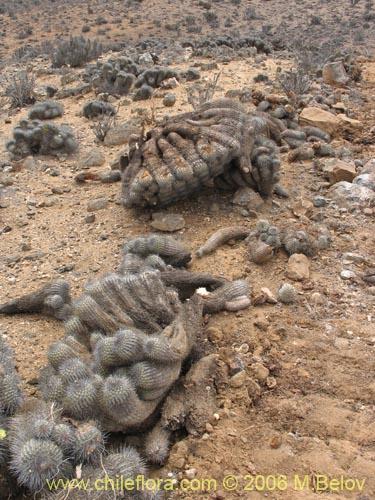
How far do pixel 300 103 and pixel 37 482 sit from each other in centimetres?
660

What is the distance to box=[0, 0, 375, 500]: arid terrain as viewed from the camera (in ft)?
9.11

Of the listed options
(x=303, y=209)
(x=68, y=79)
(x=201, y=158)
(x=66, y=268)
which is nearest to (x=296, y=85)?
(x=303, y=209)

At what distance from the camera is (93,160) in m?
6.35

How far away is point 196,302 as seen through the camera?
3.62m

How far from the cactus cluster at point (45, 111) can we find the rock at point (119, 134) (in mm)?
1510

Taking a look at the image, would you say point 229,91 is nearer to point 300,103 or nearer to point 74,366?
point 300,103

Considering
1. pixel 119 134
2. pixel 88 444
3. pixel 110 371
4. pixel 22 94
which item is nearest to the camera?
pixel 88 444

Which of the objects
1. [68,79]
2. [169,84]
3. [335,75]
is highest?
[169,84]

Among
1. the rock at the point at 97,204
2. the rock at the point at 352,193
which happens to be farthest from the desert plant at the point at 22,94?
the rock at the point at 352,193

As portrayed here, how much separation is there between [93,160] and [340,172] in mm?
2789

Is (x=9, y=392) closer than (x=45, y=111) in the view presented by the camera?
Yes

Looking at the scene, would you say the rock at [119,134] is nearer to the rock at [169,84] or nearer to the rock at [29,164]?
the rock at [29,164]

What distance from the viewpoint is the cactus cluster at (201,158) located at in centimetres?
479

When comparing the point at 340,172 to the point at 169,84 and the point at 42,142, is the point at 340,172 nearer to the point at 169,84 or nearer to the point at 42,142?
the point at 42,142
